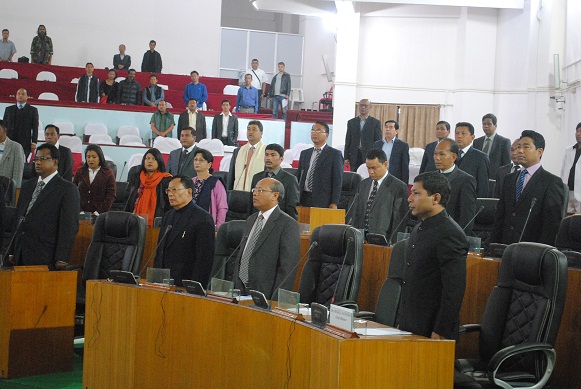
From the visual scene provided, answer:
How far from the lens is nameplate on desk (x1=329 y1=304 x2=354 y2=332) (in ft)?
11.5

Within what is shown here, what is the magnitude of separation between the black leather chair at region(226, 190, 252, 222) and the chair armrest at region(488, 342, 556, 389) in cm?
374

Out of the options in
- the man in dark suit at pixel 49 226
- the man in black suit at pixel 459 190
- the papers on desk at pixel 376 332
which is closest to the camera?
the papers on desk at pixel 376 332

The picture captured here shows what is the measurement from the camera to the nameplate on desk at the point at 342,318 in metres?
3.50

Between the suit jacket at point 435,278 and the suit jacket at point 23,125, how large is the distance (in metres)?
8.15

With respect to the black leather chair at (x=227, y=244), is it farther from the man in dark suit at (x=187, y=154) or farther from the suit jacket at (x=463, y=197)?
the man in dark suit at (x=187, y=154)

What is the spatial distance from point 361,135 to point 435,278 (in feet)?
20.3

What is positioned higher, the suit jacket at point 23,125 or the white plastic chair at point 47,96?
the white plastic chair at point 47,96

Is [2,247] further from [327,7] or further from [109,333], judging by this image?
[327,7]

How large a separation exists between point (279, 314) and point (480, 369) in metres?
0.98

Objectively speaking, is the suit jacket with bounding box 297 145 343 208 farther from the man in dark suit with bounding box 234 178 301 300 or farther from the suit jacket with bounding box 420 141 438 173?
the man in dark suit with bounding box 234 178 301 300

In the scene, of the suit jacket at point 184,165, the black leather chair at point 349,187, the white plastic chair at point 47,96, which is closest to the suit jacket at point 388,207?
the black leather chair at point 349,187

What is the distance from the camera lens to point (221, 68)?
2145 cm

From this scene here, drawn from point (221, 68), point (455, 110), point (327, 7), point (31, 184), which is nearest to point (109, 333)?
point (31, 184)

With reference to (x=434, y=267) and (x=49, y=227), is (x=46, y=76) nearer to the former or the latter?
(x=49, y=227)
